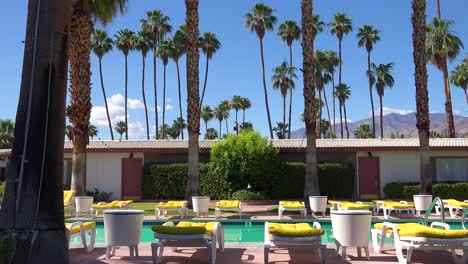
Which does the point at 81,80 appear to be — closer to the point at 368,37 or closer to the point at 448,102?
the point at 448,102

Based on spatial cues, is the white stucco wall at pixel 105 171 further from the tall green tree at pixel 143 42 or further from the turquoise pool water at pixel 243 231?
the tall green tree at pixel 143 42

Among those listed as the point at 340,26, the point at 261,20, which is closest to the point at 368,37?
the point at 340,26

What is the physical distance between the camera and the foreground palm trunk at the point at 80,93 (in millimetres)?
18094

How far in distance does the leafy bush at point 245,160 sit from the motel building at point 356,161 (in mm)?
1721

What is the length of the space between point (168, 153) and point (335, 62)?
33257 mm

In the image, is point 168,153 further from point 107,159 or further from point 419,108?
point 419,108

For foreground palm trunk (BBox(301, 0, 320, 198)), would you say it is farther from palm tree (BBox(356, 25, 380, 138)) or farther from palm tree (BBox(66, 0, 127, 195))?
palm tree (BBox(356, 25, 380, 138))

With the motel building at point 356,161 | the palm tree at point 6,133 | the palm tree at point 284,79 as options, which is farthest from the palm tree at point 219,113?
the motel building at point 356,161

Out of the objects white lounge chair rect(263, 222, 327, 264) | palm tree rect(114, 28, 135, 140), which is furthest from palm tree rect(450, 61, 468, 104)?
white lounge chair rect(263, 222, 327, 264)

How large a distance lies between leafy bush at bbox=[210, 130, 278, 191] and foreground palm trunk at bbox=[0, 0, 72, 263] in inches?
664

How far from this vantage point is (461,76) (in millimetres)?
47531

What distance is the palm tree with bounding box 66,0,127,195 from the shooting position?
18.1m

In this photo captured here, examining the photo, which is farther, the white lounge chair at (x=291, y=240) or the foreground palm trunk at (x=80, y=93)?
the foreground palm trunk at (x=80, y=93)

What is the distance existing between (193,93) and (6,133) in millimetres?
37936
